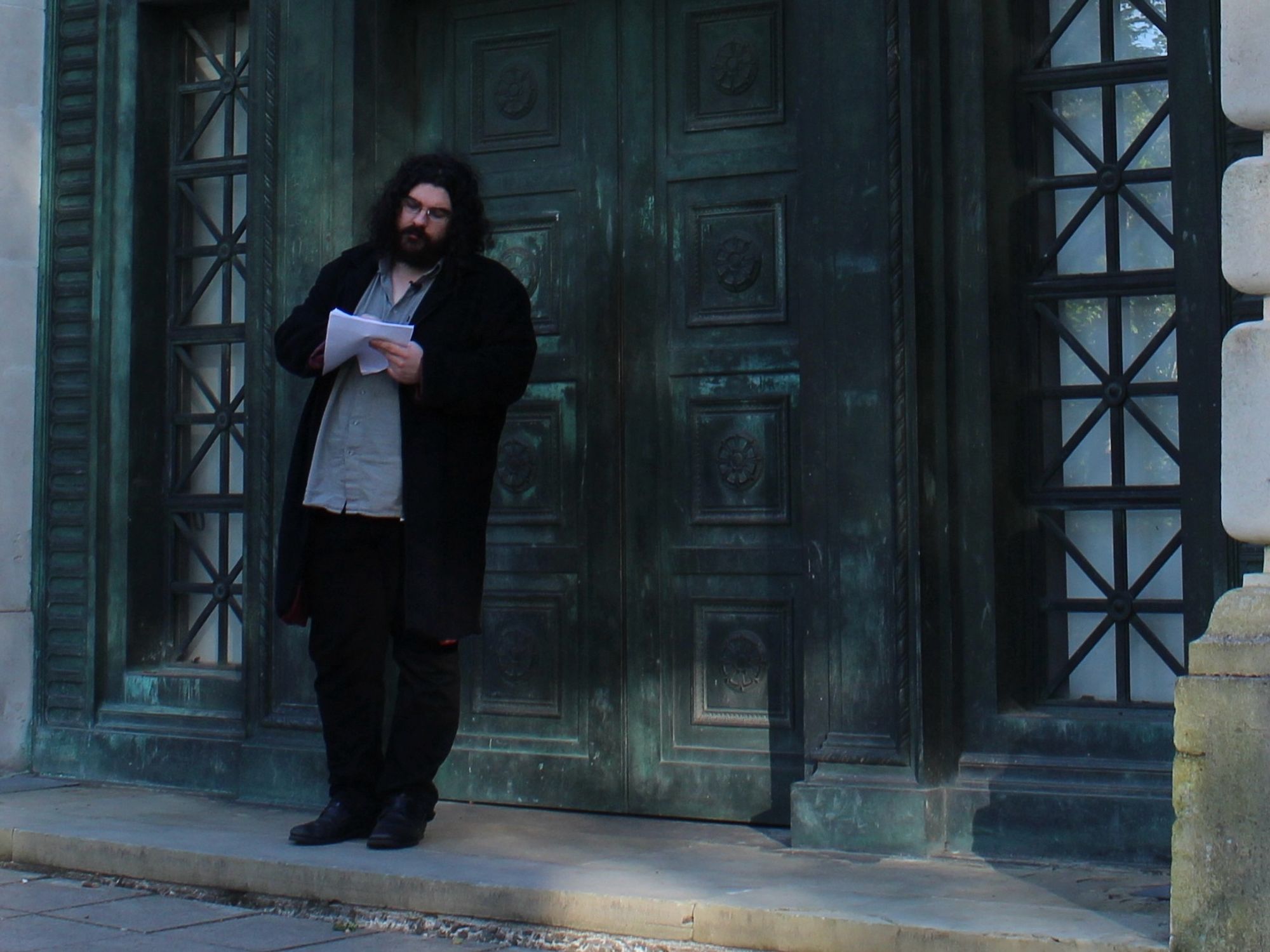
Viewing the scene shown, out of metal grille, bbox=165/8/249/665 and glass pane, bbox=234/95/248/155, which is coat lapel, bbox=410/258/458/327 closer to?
metal grille, bbox=165/8/249/665

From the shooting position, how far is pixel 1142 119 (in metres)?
5.52

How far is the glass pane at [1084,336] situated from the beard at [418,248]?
1967mm

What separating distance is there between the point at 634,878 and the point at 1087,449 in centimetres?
195

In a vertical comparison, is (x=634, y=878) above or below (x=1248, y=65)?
below

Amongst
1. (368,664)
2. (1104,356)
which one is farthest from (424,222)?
(1104,356)

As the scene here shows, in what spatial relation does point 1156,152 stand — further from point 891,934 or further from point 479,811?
point 479,811

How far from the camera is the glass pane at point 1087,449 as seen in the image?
5.54 meters

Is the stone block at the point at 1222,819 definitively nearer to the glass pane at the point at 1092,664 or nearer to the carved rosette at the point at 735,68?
the glass pane at the point at 1092,664

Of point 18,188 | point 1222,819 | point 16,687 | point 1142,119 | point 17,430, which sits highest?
point 18,188

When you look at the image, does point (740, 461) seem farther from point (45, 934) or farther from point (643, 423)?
point (45, 934)

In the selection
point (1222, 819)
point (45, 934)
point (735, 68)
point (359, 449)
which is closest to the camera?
point (1222, 819)

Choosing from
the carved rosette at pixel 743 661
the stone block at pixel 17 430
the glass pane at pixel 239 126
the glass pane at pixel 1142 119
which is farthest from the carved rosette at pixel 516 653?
the glass pane at pixel 1142 119

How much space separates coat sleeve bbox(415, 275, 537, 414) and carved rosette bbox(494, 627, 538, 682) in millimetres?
1228

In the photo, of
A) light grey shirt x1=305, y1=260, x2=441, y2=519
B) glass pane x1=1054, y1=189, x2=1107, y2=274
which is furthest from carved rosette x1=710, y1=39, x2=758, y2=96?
light grey shirt x1=305, y1=260, x2=441, y2=519
